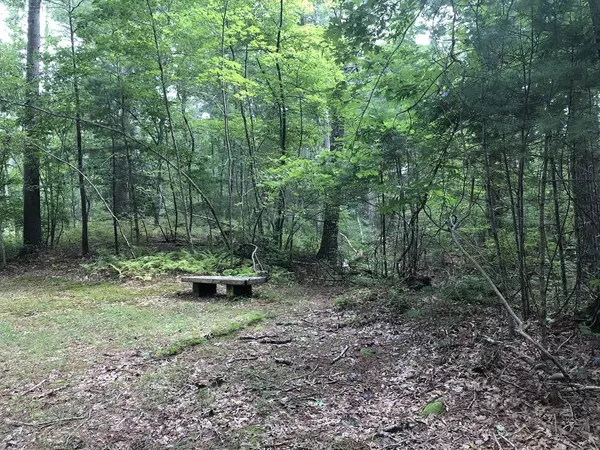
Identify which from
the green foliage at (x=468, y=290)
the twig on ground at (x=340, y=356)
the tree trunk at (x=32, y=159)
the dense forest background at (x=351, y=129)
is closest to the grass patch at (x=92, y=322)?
the twig on ground at (x=340, y=356)

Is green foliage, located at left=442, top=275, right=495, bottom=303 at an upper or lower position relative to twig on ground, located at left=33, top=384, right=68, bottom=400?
upper

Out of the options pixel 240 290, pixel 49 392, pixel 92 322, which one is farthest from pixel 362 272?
pixel 49 392

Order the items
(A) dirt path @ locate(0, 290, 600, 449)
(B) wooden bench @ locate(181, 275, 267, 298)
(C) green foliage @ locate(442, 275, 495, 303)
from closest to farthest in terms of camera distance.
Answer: (A) dirt path @ locate(0, 290, 600, 449)
(C) green foliage @ locate(442, 275, 495, 303)
(B) wooden bench @ locate(181, 275, 267, 298)

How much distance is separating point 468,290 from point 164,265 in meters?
7.88

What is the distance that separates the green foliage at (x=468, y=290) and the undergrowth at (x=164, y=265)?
5335mm

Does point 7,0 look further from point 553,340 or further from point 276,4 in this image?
point 553,340

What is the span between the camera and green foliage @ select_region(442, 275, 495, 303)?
5.84 metres

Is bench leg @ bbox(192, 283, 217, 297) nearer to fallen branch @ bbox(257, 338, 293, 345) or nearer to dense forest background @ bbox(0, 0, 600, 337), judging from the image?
dense forest background @ bbox(0, 0, 600, 337)

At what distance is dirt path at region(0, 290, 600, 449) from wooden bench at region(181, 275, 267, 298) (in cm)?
294

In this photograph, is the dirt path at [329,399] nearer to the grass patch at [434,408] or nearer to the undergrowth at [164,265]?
the grass patch at [434,408]

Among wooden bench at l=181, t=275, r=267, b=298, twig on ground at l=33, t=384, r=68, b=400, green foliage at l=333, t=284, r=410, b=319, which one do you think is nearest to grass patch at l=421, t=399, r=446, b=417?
green foliage at l=333, t=284, r=410, b=319

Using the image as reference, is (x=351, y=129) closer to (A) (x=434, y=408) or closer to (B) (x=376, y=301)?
(B) (x=376, y=301)

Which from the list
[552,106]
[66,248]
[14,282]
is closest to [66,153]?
[66,248]

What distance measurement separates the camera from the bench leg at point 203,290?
8.66 m
